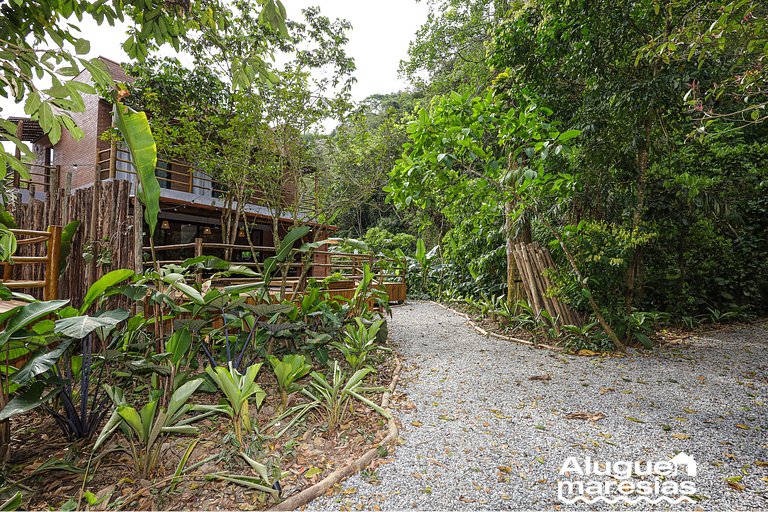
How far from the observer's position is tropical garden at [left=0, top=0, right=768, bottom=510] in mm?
1863

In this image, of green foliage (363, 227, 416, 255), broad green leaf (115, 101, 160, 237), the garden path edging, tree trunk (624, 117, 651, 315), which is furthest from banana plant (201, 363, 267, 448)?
green foliage (363, 227, 416, 255)

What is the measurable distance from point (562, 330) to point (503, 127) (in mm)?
2731

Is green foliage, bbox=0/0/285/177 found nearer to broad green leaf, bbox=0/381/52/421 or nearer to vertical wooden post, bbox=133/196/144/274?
broad green leaf, bbox=0/381/52/421

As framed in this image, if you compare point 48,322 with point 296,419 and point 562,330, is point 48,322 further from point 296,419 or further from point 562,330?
point 562,330

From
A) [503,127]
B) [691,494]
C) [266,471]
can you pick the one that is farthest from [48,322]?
[503,127]

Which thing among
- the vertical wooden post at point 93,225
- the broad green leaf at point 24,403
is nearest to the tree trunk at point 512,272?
the vertical wooden post at point 93,225

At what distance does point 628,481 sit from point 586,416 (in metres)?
0.78

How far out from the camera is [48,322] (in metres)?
1.94

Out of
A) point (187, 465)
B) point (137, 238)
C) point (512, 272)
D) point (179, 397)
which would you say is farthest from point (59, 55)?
point (512, 272)

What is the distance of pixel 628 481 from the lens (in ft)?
6.39

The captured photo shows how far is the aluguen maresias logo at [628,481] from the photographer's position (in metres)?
1.82

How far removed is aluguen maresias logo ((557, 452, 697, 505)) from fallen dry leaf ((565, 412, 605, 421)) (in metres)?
0.54

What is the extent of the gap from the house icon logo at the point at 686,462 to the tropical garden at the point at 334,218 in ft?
5.46

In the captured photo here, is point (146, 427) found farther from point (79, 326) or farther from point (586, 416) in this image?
point (586, 416)
